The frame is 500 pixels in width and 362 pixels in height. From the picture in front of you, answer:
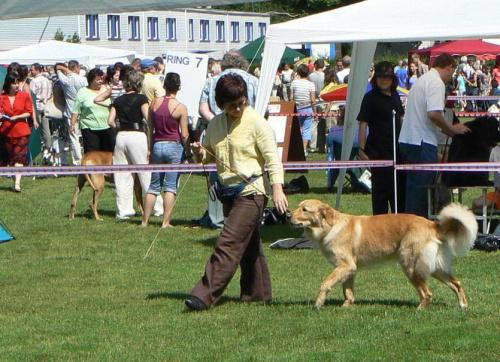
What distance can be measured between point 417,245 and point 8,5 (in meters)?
3.38

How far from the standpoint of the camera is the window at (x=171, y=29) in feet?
198

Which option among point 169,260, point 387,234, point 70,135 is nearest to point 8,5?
point 387,234

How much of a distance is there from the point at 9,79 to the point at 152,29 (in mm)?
44906

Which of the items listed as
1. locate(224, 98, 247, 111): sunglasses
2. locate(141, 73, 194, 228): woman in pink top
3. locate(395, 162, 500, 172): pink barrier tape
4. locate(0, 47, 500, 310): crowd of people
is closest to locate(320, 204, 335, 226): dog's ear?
locate(0, 47, 500, 310): crowd of people

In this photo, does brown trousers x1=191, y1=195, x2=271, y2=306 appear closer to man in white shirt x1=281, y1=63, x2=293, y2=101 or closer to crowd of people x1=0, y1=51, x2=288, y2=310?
crowd of people x1=0, y1=51, x2=288, y2=310

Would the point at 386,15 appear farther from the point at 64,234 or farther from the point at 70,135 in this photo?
the point at 70,135

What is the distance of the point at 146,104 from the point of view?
1248cm

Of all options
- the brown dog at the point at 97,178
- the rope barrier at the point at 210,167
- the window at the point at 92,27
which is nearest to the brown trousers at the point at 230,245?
the rope barrier at the point at 210,167

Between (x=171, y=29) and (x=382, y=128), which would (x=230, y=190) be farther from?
(x=171, y=29)

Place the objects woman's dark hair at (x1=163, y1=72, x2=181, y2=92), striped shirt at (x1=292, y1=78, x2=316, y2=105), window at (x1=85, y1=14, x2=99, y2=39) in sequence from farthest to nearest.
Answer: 1. window at (x1=85, y1=14, x2=99, y2=39)
2. striped shirt at (x1=292, y1=78, x2=316, y2=105)
3. woman's dark hair at (x1=163, y1=72, x2=181, y2=92)

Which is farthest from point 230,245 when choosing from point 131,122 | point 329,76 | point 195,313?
point 329,76

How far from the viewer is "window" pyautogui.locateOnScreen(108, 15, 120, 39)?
57.9m

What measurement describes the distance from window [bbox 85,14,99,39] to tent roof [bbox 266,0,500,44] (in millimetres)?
47384

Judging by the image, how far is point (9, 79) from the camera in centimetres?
1585
